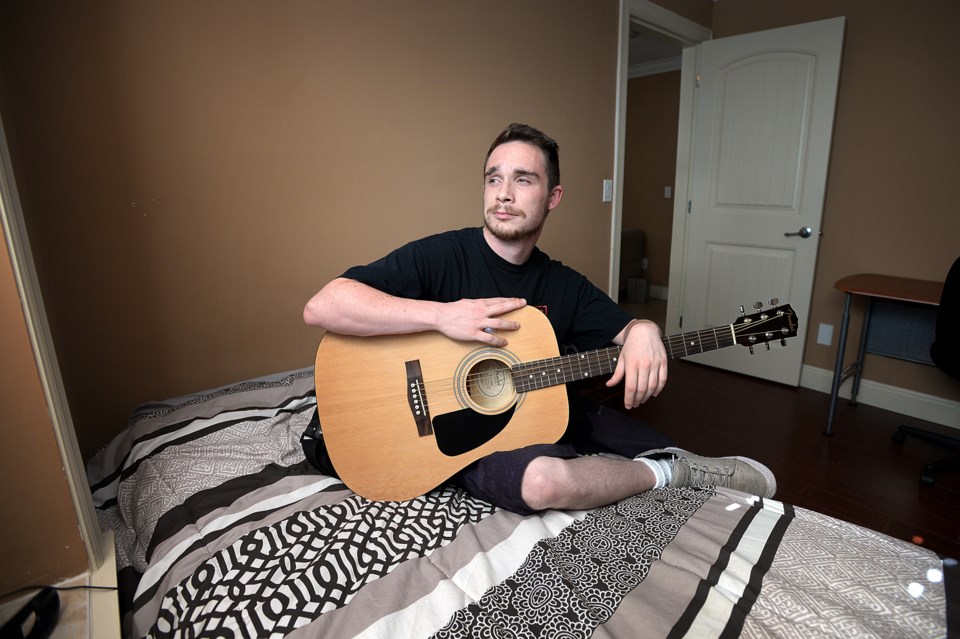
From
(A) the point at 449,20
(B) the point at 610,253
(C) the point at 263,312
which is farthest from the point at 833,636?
(B) the point at 610,253

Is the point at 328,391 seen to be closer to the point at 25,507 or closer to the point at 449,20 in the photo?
the point at 25,507

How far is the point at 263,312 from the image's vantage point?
187cm

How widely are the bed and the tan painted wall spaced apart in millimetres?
512

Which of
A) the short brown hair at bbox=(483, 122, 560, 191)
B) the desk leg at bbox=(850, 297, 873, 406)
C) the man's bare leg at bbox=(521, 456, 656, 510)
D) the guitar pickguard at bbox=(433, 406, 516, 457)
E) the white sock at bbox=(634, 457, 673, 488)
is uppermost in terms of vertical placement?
the short brown hair at bbox=(483, 122, 560, 191)

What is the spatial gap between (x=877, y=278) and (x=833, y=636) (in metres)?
2.63

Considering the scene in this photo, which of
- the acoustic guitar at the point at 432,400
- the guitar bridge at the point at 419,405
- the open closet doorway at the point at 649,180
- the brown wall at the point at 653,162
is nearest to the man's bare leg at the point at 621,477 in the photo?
the acoustic guitar at the point at 432,400

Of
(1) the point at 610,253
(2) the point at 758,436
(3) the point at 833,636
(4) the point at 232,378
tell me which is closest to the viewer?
(3) the point at 833,636

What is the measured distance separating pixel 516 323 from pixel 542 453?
0.32 meters

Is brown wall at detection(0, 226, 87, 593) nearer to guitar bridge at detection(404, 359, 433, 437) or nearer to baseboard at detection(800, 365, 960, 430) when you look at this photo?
guitar bridge at detection(404, 359, 433, 437)

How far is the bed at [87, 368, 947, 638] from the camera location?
2.84 feet

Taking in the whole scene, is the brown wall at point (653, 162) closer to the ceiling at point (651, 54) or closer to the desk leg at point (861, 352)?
the ceiling at point (651, 54)

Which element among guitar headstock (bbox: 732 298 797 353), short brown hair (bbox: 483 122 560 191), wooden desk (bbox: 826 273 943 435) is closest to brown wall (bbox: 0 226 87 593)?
short brown hair (bbox: 483 122 560 191)

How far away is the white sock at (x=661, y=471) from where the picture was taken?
132 centimetres

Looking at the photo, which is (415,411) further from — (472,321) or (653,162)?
(653,162)
